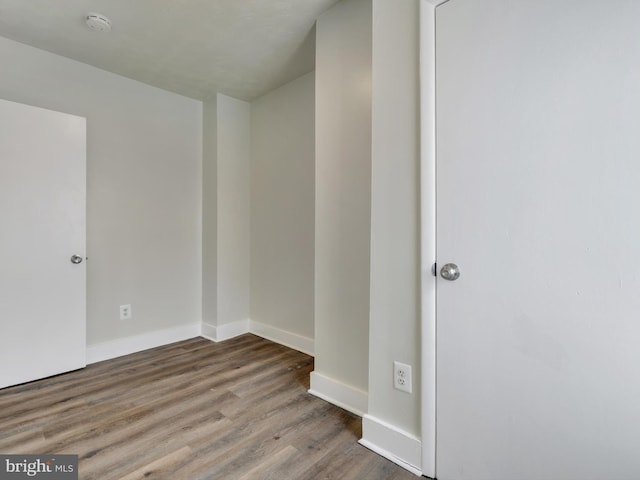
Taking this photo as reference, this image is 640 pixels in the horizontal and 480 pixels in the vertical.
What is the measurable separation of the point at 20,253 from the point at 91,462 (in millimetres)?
1540

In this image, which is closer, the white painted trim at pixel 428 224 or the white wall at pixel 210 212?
the white painted trim at pixel 428 224

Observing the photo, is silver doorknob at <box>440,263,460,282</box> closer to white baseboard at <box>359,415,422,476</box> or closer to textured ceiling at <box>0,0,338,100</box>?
white baseboard at <box>359,415,422,476</box>

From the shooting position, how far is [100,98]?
2.63 metres

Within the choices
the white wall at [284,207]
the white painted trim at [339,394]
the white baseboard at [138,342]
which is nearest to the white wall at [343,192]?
the white painted trim at [339,394]

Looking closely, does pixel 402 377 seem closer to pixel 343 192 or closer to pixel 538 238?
pixel 538 238

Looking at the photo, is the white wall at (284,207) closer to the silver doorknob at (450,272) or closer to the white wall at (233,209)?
the white wall at (233,209)

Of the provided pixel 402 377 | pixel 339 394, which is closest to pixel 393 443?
pixel 402 377

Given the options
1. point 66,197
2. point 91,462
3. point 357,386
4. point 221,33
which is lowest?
point 91,462

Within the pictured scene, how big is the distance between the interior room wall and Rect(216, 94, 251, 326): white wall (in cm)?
196

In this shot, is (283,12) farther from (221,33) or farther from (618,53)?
(618,53)

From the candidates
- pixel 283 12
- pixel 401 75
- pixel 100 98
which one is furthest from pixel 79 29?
pixel 401 75

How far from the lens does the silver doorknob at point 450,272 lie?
1.30 meters

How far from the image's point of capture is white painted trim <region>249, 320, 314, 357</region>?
2758 mm

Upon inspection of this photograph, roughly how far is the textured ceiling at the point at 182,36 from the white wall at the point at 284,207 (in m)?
0.31
